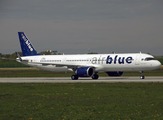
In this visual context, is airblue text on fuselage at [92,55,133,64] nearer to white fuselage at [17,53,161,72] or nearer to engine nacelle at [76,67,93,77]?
white fuselage at [17,53,161,72]

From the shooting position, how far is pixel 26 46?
5622 centimetres

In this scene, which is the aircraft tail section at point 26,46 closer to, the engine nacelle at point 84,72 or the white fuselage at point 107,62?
the white fuselage at point 107,62

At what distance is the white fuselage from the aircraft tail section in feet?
12.9

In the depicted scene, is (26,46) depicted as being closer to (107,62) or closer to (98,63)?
(98,63)

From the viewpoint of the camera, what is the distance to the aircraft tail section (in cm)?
5600

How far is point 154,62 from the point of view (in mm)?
43156

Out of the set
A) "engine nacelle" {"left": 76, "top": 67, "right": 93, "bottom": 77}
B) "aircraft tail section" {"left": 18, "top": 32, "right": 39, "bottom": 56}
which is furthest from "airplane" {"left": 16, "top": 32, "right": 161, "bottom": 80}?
"aircraft tail section" {"left": 18, "top": 32, "right": 39, "bottom": 56}

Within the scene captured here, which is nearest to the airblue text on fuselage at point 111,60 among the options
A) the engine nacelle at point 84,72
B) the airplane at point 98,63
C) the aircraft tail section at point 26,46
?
the airplane at point 98,63

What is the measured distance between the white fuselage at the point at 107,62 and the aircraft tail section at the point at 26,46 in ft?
12.9

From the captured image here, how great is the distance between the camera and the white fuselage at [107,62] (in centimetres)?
4341
